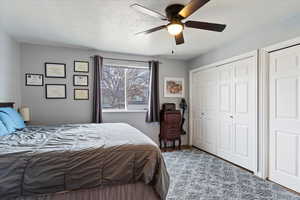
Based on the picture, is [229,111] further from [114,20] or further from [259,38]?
[114,20]

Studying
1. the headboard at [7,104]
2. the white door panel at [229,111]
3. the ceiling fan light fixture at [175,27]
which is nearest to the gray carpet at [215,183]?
the white door panel at [229,111]

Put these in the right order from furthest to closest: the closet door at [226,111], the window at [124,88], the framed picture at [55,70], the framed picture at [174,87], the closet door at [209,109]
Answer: the framed picture at [174,87] < the window at [124,88] < the closet door at [209,109] < the framed picture at [55,70] < the closet door at [226,111]

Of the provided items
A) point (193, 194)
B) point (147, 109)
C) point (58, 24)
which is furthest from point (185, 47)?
point (193, 194)

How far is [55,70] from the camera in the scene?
141 inches

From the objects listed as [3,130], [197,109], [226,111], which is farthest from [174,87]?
[3,130]

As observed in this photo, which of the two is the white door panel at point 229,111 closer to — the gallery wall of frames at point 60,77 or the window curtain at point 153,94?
the window curtain at point 153,94

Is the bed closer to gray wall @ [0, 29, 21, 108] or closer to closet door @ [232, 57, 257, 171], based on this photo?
gray wall @ [0, 29, 21, 108]

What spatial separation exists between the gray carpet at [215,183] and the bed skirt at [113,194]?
0.59 metres

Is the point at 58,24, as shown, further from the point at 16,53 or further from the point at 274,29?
the point at 274,29

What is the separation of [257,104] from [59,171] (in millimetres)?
2934

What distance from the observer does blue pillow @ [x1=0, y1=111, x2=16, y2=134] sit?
2218 mm

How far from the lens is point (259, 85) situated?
2.79 meters

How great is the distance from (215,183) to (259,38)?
2395 mm

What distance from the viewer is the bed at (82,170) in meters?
1.41
